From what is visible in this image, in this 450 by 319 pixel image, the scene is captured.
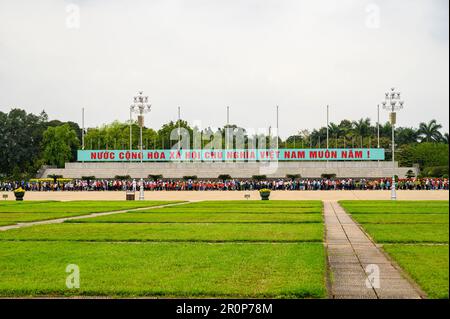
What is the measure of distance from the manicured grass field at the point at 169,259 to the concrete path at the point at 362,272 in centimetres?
36

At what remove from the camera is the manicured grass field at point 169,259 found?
1026 cm

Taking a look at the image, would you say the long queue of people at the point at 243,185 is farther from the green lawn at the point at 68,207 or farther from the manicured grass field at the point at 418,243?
the manicured grass field at the point at 418,243

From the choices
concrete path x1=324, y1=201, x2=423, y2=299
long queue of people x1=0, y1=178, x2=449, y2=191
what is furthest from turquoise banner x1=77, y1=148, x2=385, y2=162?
concrete path x1=324, y1=201, x2=423, y2=299

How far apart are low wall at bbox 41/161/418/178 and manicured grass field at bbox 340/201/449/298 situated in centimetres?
6488

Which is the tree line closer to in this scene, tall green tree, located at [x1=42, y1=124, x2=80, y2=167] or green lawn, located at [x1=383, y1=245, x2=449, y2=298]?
tall green tree, located at [x1=42, y1=124, x2=80, y2=167]

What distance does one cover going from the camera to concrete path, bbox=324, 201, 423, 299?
966 centimetres

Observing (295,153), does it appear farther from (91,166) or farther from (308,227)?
(308,227)

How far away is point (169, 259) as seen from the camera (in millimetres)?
14008

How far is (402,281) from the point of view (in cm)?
1080

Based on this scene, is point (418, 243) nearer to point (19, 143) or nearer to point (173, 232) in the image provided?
point (173, 232)

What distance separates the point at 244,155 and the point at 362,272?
8321cm
